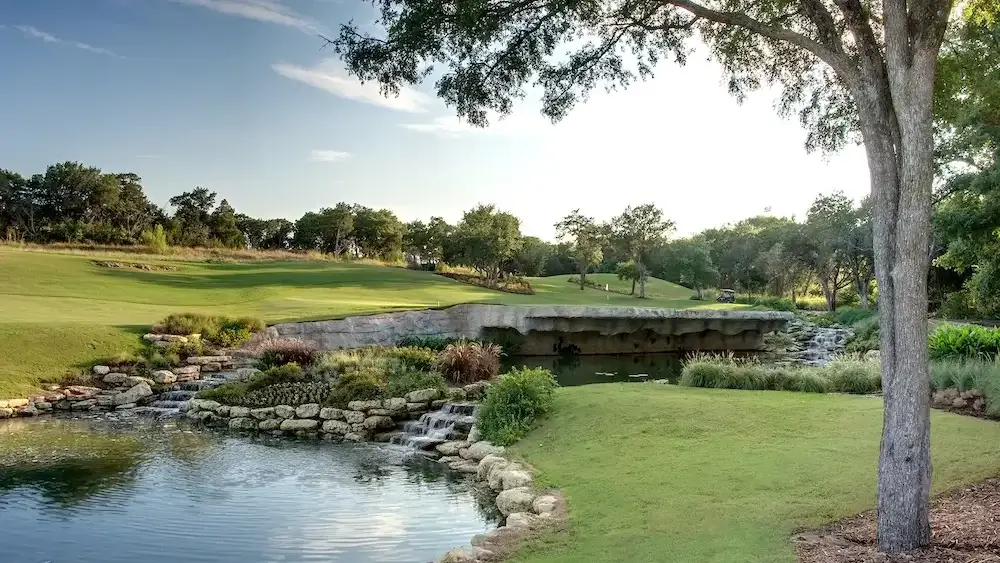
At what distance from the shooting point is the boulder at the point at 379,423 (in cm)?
1400

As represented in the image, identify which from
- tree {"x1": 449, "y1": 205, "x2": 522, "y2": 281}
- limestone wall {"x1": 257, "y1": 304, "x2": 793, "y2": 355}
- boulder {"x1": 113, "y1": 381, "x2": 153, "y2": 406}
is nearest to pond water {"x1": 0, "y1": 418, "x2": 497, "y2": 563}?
boulder {"x1": 113, "y1": 381, "x2": 153, "y2": 406}

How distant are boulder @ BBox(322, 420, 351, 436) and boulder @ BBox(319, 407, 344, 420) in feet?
0.43

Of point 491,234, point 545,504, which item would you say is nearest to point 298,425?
point 545,504

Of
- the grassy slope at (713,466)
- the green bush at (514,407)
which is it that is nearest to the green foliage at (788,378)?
the grassy slope at (713,466)

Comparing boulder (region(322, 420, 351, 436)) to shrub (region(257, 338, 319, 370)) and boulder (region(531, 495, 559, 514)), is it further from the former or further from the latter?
boulder (region(531, 495, 559, 514))

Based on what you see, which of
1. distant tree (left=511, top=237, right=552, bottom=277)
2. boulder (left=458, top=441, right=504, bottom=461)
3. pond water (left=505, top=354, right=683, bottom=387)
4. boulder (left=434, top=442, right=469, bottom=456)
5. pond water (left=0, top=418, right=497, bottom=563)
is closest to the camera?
pond water (left=0, top=418, right=497, bottom=563)

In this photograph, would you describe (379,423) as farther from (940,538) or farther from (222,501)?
(940,538)

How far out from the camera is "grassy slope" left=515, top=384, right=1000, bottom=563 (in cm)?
599

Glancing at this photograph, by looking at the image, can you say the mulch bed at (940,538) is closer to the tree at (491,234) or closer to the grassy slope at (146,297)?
the grassy slope at (146,297)

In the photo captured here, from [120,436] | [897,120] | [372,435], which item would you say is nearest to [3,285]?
[120,436]

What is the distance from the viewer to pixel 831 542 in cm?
569

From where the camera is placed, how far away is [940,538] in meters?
5.47

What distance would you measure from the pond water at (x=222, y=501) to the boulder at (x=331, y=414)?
1212 millimetres

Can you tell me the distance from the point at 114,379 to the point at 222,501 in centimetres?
993
